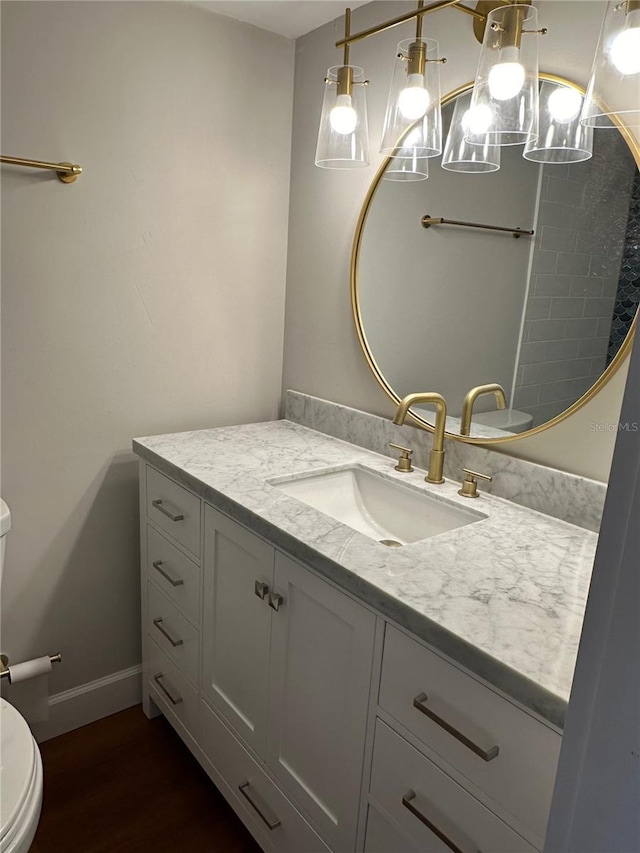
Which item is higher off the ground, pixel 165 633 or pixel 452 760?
pixel 452 760

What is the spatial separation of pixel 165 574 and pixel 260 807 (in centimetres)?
64

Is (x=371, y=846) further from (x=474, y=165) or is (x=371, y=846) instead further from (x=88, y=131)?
(x=88, y=131)

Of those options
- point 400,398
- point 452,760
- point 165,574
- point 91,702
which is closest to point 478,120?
point 400,398

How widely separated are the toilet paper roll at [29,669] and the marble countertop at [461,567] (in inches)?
26.7

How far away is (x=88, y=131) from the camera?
64.2 inches

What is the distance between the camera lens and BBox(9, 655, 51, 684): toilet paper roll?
5.57 feet

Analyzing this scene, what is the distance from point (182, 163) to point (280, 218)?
38 centimetres

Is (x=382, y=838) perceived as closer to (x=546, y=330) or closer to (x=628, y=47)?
(x=546, y=330)

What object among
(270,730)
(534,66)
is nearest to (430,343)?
(534,66)

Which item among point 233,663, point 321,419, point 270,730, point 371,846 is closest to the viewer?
point 371,846

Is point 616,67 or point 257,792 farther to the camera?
point 257,792

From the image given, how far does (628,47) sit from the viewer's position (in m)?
0.94

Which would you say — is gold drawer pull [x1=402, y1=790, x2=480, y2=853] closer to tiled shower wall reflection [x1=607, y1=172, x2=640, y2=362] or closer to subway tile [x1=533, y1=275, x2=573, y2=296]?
tiled shower wall reflection [x1=607, y1=172, x2=640, y2=362]

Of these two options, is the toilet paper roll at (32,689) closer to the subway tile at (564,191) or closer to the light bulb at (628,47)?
the subway tile at (564,191)
